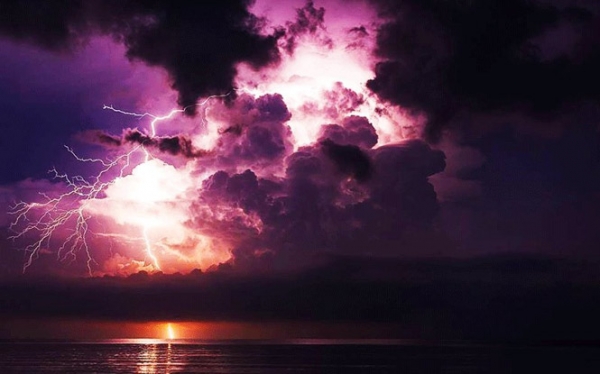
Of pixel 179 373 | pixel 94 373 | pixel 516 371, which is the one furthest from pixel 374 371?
pixel 94 373

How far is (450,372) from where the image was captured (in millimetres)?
82125

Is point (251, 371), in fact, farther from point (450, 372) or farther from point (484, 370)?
point (484, 370)

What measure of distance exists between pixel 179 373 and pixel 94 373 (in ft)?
29.5

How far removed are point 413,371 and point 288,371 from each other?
47.5ft

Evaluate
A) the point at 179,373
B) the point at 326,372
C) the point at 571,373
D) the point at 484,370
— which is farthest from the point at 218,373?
the point at 571,373

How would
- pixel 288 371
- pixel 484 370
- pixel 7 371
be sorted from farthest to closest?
pixel 484 370, pixel 288 371, pixel 7 371

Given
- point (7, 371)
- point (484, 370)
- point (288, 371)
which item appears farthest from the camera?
point (484, 370)

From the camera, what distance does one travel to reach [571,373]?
86062 mm

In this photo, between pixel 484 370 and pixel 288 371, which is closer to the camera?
pixel 288 371

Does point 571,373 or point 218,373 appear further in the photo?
point 571,373

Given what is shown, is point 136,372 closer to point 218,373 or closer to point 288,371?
point 218,373

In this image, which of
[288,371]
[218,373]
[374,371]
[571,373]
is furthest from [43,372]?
[571,373]

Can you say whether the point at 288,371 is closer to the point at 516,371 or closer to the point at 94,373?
the point at 94,373

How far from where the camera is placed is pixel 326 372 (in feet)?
271
